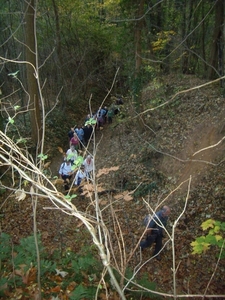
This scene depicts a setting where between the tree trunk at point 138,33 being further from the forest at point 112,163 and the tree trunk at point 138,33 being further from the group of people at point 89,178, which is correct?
the group of people at point 89,178

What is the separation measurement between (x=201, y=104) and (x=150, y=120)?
260cm

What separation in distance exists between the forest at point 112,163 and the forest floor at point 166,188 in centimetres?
4

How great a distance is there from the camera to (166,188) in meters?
10.4

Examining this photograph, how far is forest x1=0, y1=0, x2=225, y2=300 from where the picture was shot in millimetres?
3461

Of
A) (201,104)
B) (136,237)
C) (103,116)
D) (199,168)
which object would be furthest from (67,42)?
(136,237)

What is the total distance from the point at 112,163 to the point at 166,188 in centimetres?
339

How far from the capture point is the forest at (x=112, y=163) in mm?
3461

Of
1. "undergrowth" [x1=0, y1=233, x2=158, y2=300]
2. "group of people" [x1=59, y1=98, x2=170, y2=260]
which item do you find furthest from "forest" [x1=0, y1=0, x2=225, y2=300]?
"group of people" [x1=59, y1=98, x2=170, y2=260]

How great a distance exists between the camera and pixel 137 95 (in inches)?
548

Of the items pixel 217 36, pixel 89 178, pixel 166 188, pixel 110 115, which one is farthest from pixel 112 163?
pixel 89 178

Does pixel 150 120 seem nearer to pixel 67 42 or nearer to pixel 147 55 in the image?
pixel 147 55

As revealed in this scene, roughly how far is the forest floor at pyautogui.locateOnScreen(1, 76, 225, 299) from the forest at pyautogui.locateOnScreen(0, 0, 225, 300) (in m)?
0.04

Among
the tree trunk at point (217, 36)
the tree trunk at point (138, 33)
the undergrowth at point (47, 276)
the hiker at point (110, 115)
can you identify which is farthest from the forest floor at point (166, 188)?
the tree trunk at point (138, 33)

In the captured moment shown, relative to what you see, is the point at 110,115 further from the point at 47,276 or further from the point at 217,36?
the point at 47,276
